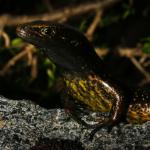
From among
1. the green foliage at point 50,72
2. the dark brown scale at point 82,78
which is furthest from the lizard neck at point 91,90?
the green foliage at point 50,72

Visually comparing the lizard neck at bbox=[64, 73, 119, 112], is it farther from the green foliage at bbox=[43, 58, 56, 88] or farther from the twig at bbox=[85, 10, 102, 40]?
the twig at bbox=[85, 10, 102, 40]

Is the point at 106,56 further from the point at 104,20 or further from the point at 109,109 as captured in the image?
the point at 109,109

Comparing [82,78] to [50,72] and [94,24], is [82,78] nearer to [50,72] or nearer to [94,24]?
[50,72]

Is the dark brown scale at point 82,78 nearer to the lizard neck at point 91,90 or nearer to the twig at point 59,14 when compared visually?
the lizard neck at point 91,90

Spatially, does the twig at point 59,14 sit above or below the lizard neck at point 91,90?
below

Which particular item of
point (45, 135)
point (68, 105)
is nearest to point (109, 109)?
point (68, 105)

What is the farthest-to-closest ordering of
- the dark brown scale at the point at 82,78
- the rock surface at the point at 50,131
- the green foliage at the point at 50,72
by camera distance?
the green foliage at the point at 50,72 → the dark brown scale at the point at 82,78 → the rock surface at the point at 50,131
